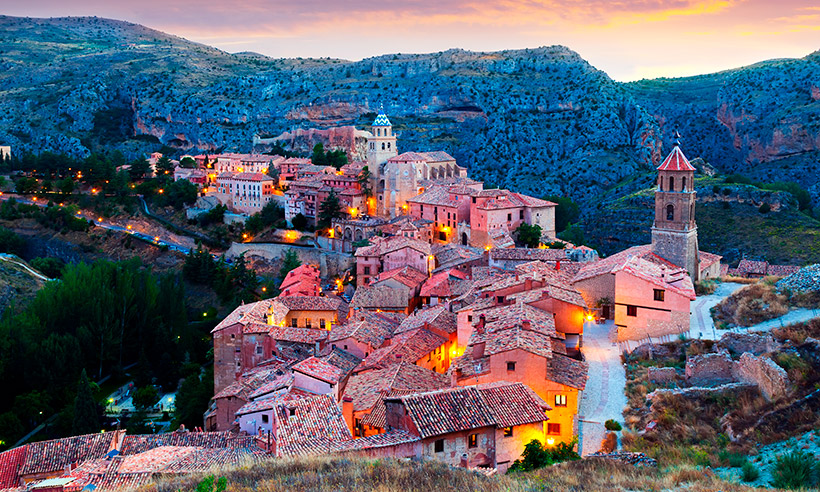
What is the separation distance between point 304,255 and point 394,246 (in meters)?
12.0

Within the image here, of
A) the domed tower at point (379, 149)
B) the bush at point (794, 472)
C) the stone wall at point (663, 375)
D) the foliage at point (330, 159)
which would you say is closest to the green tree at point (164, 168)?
the foliage at point (330, 159)

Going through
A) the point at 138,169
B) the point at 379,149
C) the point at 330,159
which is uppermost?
the point at 379,149

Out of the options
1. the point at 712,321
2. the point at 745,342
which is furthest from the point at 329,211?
the point at 745,342

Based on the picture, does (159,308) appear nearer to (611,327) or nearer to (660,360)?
(611,327)

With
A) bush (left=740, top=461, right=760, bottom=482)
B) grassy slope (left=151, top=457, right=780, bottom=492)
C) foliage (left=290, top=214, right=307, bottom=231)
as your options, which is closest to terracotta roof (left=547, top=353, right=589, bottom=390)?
grassy slope (left=151, top=457, right=780, bottom=492)

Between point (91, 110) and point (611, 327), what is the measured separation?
93609 millimetres

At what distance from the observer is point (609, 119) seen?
77688 millimetres

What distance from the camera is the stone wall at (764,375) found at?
42.1ft

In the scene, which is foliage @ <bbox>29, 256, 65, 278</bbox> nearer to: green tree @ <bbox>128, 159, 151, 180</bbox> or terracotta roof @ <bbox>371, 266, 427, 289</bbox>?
green tree @ <bbox>128, 159, 151, 180</bbox>

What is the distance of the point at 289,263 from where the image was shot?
42562 mm

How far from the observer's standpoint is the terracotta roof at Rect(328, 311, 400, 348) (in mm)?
24844

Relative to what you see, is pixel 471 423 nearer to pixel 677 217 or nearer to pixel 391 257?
pixel 677 217

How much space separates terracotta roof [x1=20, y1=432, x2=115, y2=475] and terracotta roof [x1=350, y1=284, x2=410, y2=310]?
1335cm

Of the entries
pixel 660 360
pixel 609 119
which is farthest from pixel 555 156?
pixel 660 360
